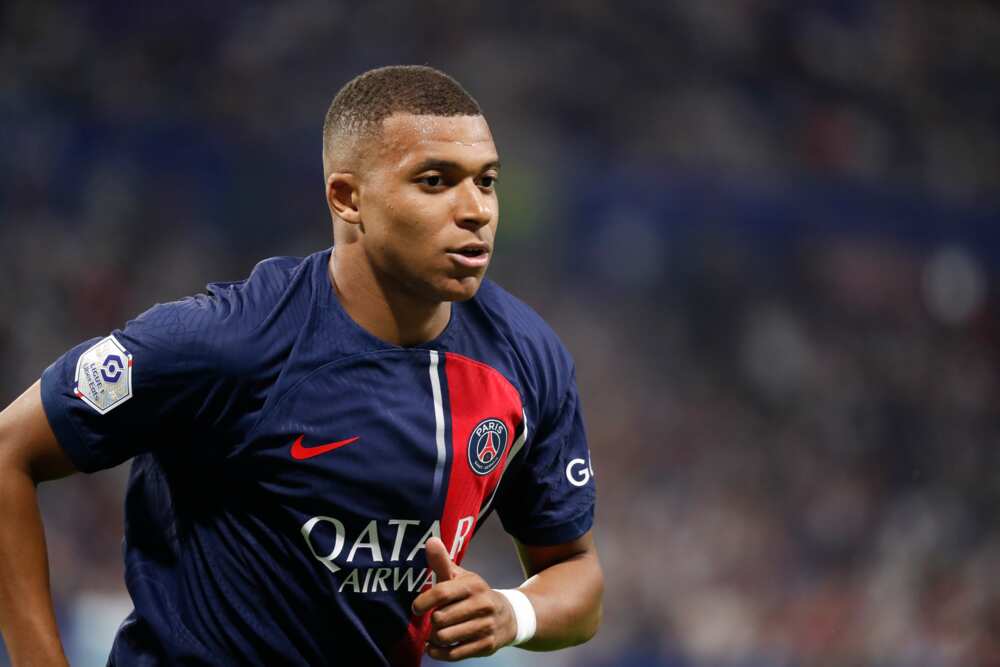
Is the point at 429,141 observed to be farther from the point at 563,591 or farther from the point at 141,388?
the point at 563,591

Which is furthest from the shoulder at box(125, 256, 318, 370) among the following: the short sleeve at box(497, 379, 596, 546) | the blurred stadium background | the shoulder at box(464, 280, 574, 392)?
the blurred stadium background

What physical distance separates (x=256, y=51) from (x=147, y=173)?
1.29m

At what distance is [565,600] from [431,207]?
0.91 meters

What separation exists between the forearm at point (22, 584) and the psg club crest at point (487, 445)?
84cm

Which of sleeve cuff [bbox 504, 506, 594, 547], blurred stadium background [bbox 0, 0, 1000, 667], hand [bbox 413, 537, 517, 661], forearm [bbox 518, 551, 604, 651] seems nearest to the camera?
hand [bbox 413, 537, 517, 661]

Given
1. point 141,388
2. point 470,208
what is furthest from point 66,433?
point 470,208

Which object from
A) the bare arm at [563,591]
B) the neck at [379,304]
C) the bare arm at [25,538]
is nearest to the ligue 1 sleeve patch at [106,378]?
the bare arm at [25,538]

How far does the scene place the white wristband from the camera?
2.58 m

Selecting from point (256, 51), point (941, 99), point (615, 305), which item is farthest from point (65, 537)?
point (941, 99)

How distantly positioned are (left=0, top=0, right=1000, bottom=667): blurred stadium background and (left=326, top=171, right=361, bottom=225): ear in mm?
4819

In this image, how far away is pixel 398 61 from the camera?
938 cm

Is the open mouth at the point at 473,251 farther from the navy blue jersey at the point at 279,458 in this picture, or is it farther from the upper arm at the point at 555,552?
the upper arm at the point at 555,552

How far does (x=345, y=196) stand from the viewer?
262 cm

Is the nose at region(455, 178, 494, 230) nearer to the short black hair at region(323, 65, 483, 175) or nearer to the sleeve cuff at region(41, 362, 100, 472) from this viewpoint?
the short black hair at region(323, 65, 483, 175)
